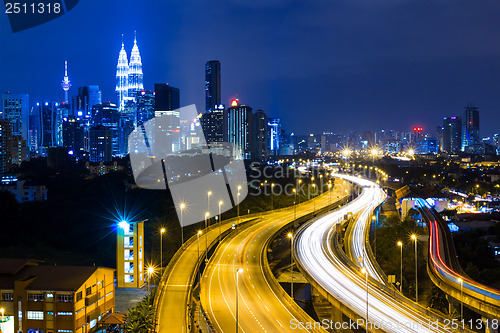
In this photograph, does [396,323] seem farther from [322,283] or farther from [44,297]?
[44,297]

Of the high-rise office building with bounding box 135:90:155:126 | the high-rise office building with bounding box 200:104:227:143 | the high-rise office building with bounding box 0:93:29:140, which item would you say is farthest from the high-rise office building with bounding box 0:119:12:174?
the high-rise office building with bounding box 135:90:155:126

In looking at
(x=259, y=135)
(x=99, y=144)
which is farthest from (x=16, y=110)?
(x=259, y=135)

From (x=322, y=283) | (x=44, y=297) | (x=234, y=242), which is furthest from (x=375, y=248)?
(x=44, y=297)

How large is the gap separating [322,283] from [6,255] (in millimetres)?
13214

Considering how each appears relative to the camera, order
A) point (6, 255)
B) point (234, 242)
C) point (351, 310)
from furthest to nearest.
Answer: point (6, 255) → point (234, 242) → point (351, 310)

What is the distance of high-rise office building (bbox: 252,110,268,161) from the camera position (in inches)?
3066

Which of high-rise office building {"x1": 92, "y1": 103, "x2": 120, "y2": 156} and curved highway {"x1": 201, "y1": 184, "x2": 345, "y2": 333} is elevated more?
high-rise office building {"x1": 92, "y1": 103, "x2": 120, "y2": 156}

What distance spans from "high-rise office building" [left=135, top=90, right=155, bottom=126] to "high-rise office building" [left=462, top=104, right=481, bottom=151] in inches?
3013

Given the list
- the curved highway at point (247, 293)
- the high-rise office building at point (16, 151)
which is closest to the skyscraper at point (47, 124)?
the high-rise office building at point (16, 151)

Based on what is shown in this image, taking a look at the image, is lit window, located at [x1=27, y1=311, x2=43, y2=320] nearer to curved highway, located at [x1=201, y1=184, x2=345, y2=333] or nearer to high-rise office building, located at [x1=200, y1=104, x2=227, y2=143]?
curved highway, located at [x1=201, y1=184, x2=345, y2=333]

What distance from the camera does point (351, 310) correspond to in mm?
9531

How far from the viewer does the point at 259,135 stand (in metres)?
78.7

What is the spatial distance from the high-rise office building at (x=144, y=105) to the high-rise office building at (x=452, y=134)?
2992 inches

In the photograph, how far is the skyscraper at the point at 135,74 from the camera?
100375mm
